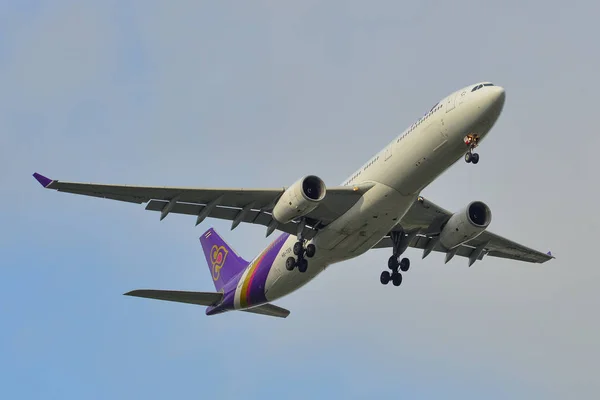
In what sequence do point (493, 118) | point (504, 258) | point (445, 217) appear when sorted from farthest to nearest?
1. point (504, 258)
2. point (445, 217)
3. point (493, 118)

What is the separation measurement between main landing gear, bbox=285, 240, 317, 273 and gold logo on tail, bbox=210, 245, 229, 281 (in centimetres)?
907

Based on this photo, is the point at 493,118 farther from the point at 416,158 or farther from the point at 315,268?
the point at 315,268

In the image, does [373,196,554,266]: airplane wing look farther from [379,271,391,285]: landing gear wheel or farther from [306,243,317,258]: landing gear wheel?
[306,243,317,258]: landing gear wheel

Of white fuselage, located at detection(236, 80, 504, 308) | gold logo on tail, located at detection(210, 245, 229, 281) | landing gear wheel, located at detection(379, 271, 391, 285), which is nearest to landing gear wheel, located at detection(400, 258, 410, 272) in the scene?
landing gear wheel, located at detection(379, 271, 391, 285)

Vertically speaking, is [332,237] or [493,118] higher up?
[493,118]

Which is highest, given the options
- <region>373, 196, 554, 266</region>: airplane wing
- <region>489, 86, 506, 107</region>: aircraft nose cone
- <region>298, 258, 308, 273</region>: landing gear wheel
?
<region>489, 86, 506, 107</region>: aircraft nose cone

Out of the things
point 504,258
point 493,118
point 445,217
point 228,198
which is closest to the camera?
point 493,118

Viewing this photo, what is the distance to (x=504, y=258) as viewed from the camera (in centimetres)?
5106

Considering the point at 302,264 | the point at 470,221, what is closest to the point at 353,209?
the point at 302,264

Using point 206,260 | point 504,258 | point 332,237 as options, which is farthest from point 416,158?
point 206,260

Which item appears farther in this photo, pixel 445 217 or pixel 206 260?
pixel 206 260

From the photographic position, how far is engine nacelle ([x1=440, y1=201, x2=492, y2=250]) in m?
43.1

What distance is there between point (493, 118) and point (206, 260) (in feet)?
69.5

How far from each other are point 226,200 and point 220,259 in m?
11.2
